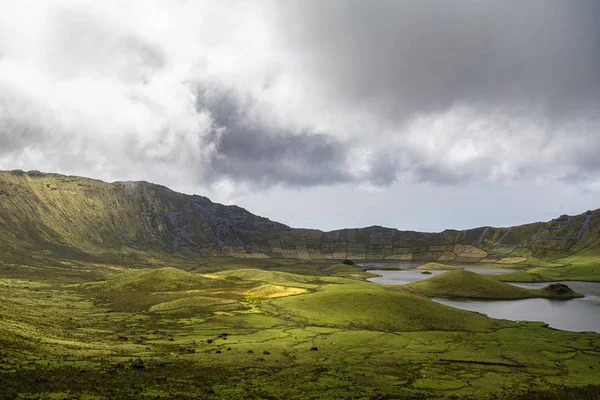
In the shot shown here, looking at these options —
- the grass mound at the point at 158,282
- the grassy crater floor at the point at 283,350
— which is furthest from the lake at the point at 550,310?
the grass mound at the point at 158,282

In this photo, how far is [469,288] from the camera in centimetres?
15575

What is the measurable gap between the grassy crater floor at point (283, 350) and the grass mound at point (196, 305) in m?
0.57

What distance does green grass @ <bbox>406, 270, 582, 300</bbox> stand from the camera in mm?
149500

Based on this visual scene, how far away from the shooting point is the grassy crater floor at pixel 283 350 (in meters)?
37.9

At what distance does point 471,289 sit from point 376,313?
8036 centimetres

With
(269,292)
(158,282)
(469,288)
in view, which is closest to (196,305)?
(269,292)

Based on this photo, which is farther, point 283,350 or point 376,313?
point 376,313

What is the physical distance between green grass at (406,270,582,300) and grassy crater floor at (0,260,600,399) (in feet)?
170

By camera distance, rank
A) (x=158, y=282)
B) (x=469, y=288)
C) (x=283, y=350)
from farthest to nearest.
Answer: (x=469, y=288), (x=158, y=282), (x=283, y=350)

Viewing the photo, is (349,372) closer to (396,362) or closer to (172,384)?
(396,362)

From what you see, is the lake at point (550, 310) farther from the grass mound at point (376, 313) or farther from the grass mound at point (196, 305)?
the grass mound at point (196, 305)

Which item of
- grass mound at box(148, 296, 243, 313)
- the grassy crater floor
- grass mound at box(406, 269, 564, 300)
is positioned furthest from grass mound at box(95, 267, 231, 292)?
grass mound at box(406, 269, 564, 300)

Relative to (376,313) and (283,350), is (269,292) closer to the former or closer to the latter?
(376,313)

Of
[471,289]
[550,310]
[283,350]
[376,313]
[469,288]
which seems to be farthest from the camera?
[469,288]
